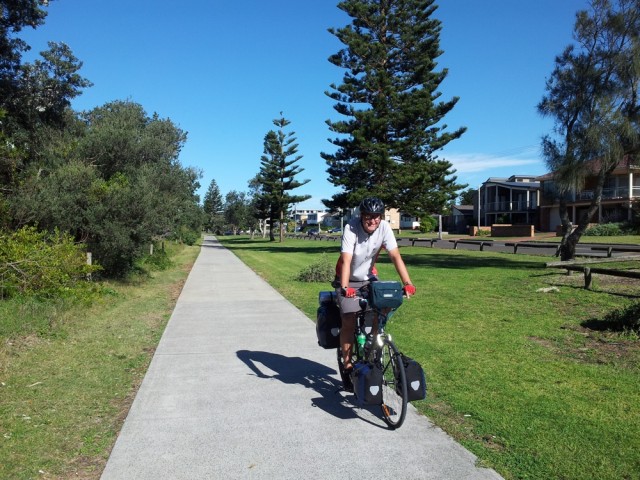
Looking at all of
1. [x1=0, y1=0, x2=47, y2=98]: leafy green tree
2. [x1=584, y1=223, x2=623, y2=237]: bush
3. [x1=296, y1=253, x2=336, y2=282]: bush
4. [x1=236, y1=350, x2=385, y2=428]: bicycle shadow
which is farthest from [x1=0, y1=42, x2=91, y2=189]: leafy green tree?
[x1=584, y1=223, x2=623, y2=237]: bush

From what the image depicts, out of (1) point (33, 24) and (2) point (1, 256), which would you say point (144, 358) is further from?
(1) point (33, 24)

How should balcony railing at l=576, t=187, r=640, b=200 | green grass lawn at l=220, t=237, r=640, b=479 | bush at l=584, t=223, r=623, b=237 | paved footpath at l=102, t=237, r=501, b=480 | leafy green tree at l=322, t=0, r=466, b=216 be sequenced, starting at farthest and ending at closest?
1. balcony railing at l=576, t=187, r=640, b=200
2. bush at l=584, t=223, r=623, b=237
3. leafy green tree at l=322, t=0, r=466, b=216
4. green grass lawn at l=220, t=237, r=640, b=479
5. paved footpath at l=102, t=237, r=501, b=480

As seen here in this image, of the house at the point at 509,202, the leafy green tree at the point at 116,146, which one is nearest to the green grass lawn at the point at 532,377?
the leafy green tree at the point at 116,146

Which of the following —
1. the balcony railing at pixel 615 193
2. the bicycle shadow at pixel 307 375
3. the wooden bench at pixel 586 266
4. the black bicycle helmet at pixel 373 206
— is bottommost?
the bicycle shadow at pixel 307 375

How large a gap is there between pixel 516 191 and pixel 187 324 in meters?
62.4

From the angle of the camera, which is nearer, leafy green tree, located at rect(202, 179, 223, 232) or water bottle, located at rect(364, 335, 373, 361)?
water bottle, located at rect(364, 335, 373, 361)

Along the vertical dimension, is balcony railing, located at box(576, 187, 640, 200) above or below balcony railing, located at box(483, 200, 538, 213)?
above

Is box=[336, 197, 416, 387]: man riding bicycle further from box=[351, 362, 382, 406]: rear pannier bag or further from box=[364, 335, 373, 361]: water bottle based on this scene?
box=[351, 362, 382, 406]: rear pannier bag

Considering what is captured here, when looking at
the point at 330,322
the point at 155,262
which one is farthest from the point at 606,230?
the point at 330,322

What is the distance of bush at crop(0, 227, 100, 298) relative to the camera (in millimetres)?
8609

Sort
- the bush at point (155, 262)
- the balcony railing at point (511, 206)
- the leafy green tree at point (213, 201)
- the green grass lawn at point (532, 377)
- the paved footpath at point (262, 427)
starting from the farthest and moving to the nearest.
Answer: the leafy green tree at point (213, 201) < the balcony railing at point (511, 206) < the bush at point (155, 262) < the green grass lawn at point (532, 377) < the paved footpath at point (262, 427)

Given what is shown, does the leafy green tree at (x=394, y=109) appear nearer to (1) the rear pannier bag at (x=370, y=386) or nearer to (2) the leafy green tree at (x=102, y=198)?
(2) the leafy green tree at (x=102, y=198)

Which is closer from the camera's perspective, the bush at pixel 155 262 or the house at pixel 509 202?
the bush at pixel 155 262

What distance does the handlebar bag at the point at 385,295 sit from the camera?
14.0 ft
